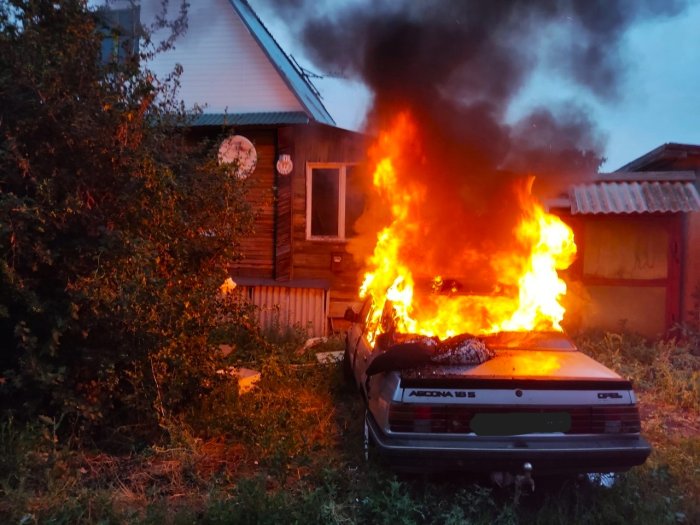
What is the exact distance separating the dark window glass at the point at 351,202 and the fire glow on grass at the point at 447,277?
2.99m

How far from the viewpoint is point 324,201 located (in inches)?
411

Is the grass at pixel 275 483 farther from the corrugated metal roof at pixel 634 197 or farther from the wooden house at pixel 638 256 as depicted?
the corrugated metal roof at pixel 634 197

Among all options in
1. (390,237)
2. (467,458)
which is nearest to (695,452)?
(467,458)

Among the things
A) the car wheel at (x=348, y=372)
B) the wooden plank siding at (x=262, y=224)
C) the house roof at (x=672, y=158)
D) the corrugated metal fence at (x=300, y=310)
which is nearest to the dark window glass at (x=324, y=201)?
the wooden plank siding at (x=262, y=224)

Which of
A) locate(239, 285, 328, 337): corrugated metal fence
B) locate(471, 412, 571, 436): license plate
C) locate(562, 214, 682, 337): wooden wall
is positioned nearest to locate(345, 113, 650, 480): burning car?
locate(471, 412, 571, 436): license plate

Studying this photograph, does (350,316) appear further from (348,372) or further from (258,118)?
(258,118)

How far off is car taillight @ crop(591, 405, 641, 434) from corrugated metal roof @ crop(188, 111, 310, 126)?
758 cm

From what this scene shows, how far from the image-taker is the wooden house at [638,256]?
9266 millimetres

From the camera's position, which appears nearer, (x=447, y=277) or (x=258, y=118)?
(x=447, y=277)

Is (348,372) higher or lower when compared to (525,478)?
lower

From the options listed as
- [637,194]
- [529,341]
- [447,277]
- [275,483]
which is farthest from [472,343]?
[637,194]

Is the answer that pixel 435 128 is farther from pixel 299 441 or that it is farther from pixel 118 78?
pixel 299 441

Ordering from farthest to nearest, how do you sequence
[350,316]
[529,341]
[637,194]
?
[637,194]
[350,316]
[529,341]

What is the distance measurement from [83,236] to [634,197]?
8519 mm
